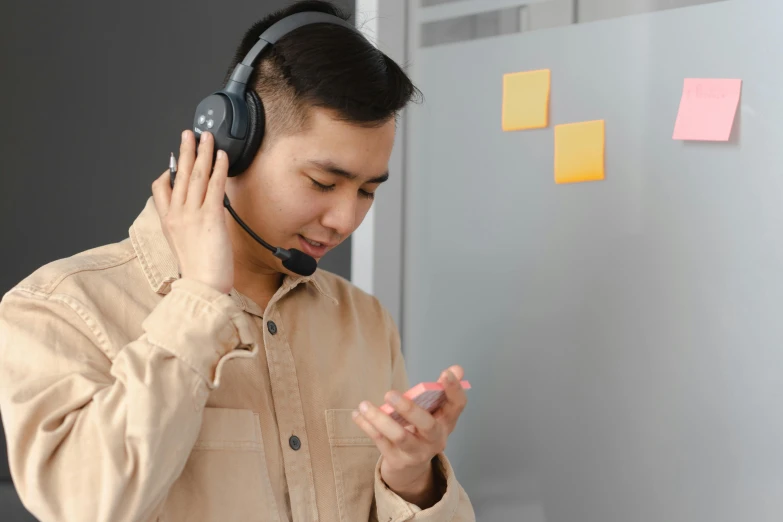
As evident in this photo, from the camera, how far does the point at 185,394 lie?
0.93 meters

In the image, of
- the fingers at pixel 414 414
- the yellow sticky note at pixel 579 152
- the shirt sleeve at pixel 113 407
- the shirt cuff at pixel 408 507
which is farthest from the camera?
the yellow sticky note at pixel 579 152

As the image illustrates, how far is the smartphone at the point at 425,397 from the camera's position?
103cm

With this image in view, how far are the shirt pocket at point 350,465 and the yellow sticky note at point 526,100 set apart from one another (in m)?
0.60

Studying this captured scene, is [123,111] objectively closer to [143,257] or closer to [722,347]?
[143,257]

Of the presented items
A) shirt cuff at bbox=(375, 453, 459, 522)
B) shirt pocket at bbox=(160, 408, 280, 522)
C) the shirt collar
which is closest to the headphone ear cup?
the shirt collar

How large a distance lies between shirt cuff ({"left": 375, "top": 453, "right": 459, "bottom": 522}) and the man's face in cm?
33

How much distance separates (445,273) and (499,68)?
0.38 metres

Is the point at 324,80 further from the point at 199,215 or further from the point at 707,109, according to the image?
the point at 707,109

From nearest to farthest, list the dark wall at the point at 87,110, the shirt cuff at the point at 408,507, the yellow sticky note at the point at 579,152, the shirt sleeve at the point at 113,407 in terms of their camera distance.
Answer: the shirt sleeve at the point at 113,407 < the shirt cuff at the point at 408,507 < the yellow sticky note at the point at 579,152 < the dark wall at the point at 87,110

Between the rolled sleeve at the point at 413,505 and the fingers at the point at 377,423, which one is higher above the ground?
the fingers at the point at 377,423

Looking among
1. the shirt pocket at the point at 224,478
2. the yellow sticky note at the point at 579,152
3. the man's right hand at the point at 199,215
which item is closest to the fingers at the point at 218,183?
the man's right hand at the point at 199,215

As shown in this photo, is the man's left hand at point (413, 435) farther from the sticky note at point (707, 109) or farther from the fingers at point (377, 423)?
the sticky note at point (707, 109)

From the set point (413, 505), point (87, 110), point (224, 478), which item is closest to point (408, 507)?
point (413, 505)

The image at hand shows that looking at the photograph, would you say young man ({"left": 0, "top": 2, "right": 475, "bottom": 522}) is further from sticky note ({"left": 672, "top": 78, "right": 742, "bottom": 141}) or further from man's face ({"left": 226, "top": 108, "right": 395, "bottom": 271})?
Answer: sticky note ({"left": 672, "top": 78, "right": 742, "bottom": 141})
